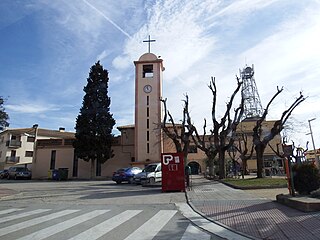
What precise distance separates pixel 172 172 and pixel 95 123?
26358 millimetres

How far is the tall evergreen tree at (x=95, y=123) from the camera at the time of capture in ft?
128

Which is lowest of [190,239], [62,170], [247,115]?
[190,239]

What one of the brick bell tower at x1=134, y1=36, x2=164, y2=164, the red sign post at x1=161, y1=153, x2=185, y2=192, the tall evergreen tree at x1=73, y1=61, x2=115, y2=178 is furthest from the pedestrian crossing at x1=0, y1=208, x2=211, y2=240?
the brick bell tower at x1=134, y1=36, x2=164, y2=164

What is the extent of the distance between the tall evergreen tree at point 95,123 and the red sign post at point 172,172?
81.6 ft

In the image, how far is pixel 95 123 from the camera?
4025 cm

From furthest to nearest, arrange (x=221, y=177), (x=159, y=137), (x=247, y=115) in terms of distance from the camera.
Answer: (x=247, y=115) < (x=159, y=137) < (x=221, y=177)

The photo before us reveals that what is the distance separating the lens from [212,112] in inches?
1145

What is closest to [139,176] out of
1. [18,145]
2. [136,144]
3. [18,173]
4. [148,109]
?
[136,144]

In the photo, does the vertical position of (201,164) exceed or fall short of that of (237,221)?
it exceeds it

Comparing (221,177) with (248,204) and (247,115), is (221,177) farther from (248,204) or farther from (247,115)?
(247,115)

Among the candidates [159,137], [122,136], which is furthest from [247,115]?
[122,136]

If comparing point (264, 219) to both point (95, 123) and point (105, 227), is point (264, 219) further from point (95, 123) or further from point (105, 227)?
point (95, 123)

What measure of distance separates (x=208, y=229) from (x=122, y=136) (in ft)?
131

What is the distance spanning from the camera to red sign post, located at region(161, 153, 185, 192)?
15828 mm
